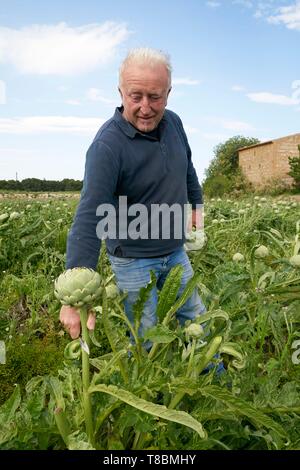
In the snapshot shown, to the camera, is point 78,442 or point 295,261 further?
point 295,261

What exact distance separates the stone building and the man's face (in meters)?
27.2

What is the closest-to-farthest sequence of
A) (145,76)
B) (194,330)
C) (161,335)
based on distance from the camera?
(161,335) < (194,330) < (145,76)

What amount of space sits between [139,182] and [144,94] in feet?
1.12

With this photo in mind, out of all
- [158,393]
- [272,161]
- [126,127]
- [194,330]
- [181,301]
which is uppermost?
[272,161]

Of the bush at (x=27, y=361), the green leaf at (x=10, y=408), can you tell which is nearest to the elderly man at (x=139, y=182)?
the green leaf at (x=10, y=408)

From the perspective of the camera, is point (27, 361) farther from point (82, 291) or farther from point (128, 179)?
point (82, 291)

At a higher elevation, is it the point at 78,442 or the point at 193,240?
the point at 193,240

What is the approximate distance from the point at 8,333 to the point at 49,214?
3623mm

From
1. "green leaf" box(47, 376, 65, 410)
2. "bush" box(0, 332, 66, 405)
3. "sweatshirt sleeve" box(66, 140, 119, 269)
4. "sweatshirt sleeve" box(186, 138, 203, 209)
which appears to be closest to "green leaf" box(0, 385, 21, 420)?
"green leaf" box(47, 376, 65, 410)

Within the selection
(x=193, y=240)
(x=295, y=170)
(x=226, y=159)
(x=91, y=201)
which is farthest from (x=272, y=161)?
(x=91, y=201)

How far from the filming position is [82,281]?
4.33ft

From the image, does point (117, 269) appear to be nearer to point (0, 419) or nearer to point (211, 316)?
point (211, 316)

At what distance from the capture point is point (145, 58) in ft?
6.24

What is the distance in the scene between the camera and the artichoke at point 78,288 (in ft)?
4.29
